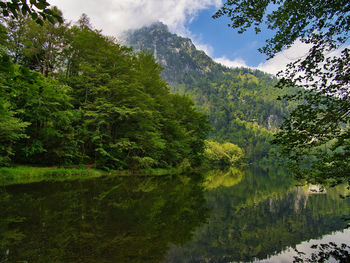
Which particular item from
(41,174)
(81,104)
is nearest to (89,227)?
(41,174)

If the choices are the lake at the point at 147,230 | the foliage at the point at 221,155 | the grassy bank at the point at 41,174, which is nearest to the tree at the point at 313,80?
the lake at the point at 147,230

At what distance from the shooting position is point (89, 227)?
5.78m

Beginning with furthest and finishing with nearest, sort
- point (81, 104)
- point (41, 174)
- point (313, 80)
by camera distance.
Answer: point (81, 104), point (41, 174), point (313, 80)

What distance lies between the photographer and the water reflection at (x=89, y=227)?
4.31 m

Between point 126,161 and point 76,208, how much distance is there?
16929mm

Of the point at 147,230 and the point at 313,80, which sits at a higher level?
the point at 313,80

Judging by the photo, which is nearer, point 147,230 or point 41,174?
point 147,230

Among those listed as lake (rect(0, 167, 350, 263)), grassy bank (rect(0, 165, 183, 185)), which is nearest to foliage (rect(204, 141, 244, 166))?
grassy bank (rect(0, 165, 183, 185))

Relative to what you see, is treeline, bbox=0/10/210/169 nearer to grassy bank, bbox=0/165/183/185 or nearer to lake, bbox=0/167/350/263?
grassy bank, bbox=0/165/183/185

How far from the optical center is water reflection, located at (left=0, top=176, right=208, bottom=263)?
431cm

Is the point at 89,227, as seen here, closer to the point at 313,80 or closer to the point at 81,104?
the point at 313,80

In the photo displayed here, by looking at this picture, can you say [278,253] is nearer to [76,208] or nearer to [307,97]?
[307,97]

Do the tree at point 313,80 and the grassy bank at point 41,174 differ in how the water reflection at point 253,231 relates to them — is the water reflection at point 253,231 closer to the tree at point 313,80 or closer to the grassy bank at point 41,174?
the tree at point 313,80

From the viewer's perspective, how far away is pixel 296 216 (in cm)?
906
